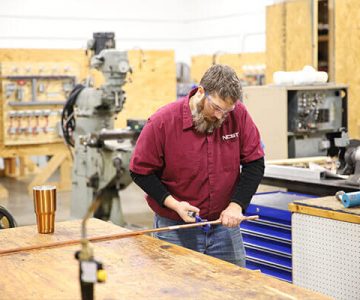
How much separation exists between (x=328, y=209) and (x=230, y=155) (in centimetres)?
64

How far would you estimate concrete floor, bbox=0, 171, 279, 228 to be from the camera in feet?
21.7

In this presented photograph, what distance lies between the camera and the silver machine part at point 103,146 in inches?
218

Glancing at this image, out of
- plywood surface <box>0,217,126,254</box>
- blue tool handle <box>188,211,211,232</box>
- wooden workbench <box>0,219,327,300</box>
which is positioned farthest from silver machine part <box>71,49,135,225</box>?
wooden workbench <box>0,219,327,300</box>

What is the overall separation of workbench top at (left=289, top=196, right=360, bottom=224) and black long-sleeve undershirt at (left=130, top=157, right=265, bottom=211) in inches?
17.7

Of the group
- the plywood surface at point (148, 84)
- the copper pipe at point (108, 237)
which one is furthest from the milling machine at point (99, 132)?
the copper pipe at point (108, 237)

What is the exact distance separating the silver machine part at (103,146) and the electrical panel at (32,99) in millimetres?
1629

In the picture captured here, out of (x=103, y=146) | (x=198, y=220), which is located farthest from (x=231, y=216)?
(x=103, y=146)

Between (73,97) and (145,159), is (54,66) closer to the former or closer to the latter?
(73,97)

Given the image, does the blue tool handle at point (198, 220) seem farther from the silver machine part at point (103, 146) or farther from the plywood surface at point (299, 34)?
the plywood surface at point (299, 34)

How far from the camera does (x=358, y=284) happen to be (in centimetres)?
295

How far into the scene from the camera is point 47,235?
2.55 meters

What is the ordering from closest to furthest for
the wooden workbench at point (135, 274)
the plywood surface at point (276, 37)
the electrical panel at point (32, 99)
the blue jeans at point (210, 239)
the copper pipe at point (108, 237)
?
the wooden workbench at point (135, 274) < the copper pipe at point (108, 237) < the blue jeans at point (210, 239) < the plywood surface at point (276, 37) < the electrical panel at point (32, 99)

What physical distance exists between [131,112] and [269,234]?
4808 millimetres

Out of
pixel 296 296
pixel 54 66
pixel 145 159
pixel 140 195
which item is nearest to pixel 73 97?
pixel 54 66
